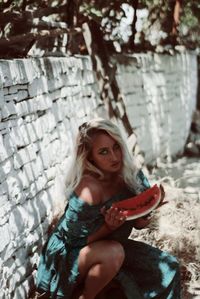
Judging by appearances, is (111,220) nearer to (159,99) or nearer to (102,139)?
(102,139)

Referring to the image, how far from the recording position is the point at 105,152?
3217 millimetres

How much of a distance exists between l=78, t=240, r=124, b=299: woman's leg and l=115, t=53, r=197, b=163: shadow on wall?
448cm

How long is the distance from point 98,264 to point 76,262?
0.16 m

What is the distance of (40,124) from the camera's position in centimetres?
427

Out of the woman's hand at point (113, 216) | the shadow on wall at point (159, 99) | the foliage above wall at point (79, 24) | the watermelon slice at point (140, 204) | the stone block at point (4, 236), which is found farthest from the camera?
the shadow on wall at point (159, 99)

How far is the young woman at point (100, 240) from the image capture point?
310 cm

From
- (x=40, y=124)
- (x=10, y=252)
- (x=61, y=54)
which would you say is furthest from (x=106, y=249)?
(x=61, y=54)

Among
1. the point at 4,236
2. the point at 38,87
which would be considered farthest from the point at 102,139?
the point at 38,87

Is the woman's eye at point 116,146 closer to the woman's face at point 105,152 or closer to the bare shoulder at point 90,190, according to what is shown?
the woman's face at point 105,152

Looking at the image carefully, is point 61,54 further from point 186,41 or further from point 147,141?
point 186,41

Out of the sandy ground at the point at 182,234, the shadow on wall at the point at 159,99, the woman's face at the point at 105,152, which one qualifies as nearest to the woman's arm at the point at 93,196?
the woman's face at the point at 105,152

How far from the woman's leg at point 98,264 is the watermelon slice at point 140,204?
210 mm

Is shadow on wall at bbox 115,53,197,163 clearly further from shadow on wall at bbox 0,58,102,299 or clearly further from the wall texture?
shadow on wall at bbox 0,58,102,299

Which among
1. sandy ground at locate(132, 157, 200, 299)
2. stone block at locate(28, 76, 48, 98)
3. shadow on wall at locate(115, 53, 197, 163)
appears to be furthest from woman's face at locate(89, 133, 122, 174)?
shadow on wall at locate(115, 53, 197, 163)
